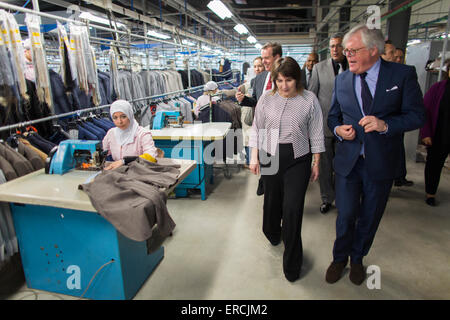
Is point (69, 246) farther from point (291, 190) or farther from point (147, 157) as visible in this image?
point (291, 190)

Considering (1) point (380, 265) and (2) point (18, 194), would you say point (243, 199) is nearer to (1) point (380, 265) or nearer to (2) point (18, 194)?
(1) point (380, 265)

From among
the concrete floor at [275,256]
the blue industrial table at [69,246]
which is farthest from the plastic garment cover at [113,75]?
the blue industrial table at [69,246]

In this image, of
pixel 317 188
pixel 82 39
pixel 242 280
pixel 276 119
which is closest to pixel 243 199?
pixel 317 188

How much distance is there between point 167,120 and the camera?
3.89 metres

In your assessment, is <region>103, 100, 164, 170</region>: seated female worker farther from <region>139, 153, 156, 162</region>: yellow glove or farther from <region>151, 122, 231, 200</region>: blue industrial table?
<region>151, 122, 231, 200</region>: blue industrial table

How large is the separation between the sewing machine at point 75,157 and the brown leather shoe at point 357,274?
6.47ft

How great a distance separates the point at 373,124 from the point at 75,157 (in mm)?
1983

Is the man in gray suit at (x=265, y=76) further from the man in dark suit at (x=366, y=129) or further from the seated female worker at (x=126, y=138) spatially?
the seated female worker at (x=126, y=138)

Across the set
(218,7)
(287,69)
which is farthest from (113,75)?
(287,69)

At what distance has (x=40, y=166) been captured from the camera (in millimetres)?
2244

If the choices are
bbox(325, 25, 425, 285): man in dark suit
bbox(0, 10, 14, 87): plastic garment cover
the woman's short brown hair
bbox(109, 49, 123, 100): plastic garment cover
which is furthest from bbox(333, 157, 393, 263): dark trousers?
bbox(109, 49, 123, 100): plastic garment cover

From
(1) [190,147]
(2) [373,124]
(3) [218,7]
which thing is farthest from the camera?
(3) [218,7]

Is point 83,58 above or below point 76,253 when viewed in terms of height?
above

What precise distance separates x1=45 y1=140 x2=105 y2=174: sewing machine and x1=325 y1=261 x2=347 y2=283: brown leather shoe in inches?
72.0
